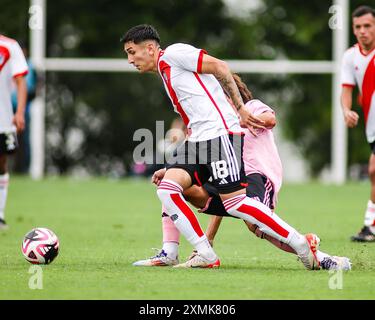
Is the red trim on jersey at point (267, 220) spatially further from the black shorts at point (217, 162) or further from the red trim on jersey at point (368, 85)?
the red trim on jersey at point (368, 85)

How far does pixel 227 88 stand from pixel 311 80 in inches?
941

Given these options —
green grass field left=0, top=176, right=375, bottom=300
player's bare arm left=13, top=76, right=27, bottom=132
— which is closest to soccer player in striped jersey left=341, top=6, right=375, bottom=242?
green grass field left=0, top=176, right=375, bottom=300

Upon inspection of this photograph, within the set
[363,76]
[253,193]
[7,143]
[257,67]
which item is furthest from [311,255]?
[257,67]

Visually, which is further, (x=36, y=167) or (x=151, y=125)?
(x=151, y=125)

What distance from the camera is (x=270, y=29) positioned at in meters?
31.6

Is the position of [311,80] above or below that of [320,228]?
above

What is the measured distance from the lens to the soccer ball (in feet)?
28.0

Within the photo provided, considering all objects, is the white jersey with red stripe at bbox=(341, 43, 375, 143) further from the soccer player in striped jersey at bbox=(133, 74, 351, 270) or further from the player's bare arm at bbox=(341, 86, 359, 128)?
the soccer player in striped jersey at bbox=(133, 74, 351, 270)

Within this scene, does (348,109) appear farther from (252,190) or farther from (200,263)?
(200,263)

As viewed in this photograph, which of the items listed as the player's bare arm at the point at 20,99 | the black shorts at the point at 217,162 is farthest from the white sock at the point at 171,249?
the player's bare arm at the point at 20,99

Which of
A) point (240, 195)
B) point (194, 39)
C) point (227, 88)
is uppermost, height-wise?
point (194, 39)

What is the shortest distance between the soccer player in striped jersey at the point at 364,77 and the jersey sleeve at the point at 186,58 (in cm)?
317
